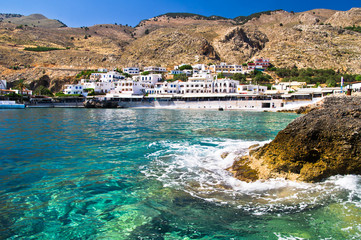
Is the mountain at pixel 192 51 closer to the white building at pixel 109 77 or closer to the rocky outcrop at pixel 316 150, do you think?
the white building at pixel 109 77

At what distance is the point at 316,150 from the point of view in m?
7.84

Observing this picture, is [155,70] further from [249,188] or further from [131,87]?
[249,188]

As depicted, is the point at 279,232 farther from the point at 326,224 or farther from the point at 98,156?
the point at 98,156

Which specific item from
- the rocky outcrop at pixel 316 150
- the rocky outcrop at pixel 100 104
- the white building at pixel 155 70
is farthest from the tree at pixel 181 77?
the rocky outcrop at pixel 316 150

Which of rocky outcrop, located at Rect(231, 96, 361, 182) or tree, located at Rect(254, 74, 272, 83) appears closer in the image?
rocky outcrop, located at Rect(231, 96, 361, 182)

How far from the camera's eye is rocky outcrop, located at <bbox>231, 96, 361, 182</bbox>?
7566 mm

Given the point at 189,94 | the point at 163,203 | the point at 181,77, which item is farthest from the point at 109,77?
the point at 163,203

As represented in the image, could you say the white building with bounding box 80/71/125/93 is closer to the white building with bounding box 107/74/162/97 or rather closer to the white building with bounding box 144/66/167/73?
the white building with bounding box 107/74/162/97

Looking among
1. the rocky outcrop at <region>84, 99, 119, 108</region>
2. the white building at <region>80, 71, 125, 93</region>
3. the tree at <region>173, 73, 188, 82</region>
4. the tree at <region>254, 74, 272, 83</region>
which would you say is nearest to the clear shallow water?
the rocky outcrop at <region>84, 99, 119, 108</region>

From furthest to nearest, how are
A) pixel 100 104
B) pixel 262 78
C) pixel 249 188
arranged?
pixel 262 78 < pixel 100 104 < pixel 249 188

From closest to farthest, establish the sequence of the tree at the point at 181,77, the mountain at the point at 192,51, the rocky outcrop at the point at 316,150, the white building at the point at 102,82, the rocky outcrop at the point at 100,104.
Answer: the rocky outcrop at the point at 316,150 → the rocky outcrop at the point at 100,104 → the white building at the point at 102,82 → the tree at the point at 181,77 → the mountain at the point at 192,51

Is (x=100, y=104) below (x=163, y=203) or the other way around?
the other way around

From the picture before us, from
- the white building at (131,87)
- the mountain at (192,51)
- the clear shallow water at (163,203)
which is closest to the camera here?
the clear shallow water at (163,203)

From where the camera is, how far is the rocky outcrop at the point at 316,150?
7.57 m
